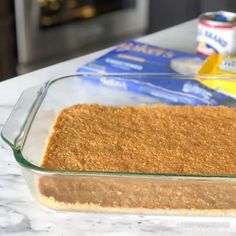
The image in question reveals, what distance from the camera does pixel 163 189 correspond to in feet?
2.06

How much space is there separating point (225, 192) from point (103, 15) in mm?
1405

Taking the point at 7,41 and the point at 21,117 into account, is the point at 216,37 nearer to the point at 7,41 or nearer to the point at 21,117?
the point at 21,117

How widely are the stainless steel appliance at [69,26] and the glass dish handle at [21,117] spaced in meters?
0.92

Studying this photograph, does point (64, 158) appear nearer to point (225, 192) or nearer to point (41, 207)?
point (41, 207)

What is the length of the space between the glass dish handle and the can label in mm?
364

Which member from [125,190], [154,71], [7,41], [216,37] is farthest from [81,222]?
[7,41]

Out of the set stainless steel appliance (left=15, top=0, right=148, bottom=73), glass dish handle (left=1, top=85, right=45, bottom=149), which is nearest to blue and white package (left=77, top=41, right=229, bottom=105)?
glass dish handle (left=1, top=85, right=45, bottom=149)

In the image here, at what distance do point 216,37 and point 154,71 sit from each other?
143 mm

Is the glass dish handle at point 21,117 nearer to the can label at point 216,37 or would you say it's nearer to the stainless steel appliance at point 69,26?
the can label at point 216,37

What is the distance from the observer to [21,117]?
75 centimetres

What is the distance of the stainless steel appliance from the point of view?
174cm

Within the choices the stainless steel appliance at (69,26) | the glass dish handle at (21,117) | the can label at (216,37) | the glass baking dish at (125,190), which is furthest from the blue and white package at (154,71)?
the stainless steel appliance at (69,26)

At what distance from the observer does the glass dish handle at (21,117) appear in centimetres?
69

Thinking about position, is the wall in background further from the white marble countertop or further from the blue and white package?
the white marble countertop
